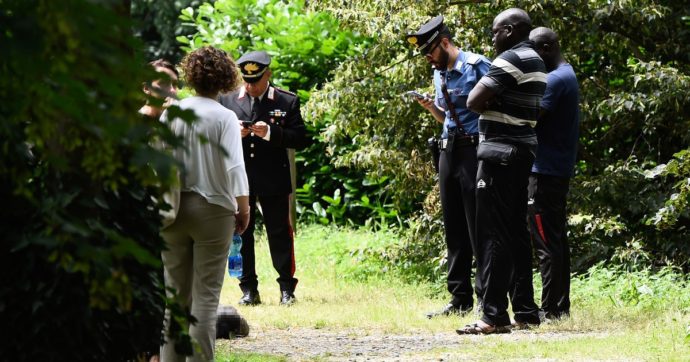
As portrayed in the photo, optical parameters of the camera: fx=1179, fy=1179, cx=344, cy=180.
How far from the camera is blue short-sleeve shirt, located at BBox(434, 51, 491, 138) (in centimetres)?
857

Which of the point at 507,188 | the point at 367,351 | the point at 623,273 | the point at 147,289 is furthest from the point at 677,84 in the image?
the point at 147,289

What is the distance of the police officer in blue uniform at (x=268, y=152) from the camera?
1004cm

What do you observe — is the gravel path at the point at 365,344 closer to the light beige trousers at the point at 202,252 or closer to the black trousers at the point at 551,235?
the black trousers at the point at 551,235

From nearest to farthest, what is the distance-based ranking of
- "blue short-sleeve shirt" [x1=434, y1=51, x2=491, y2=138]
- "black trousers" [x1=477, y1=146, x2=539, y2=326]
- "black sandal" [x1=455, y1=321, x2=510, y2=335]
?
"black trousers" [x1=477, y1=146, x2=539, y2=326], "black sandal" [x1=455, y1=321, x2=510, y2=335], "blue short-sleeve shirt" [x1=434, y1=51, x2=491, y2=138]

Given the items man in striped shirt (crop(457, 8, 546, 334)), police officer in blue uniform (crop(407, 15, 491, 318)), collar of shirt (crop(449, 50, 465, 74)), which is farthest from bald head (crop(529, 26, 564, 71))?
man in striped shirt (crop(457, 8, 546, 334))

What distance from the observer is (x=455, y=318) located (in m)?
8.80

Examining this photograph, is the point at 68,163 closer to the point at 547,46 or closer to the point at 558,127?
the point at 558,127

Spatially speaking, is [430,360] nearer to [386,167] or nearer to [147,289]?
[147,289]

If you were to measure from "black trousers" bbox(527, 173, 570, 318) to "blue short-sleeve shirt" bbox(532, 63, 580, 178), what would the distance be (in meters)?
0.10

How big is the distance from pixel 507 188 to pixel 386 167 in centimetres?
372

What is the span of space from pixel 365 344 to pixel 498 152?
1560mm

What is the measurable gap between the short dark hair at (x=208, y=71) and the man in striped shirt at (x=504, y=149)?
1933 millimetres

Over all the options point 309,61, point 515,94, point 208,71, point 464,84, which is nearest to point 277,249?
point 464,84

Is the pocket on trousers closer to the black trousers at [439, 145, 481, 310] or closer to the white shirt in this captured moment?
the black trousers at [439, 145, 481, 310]
